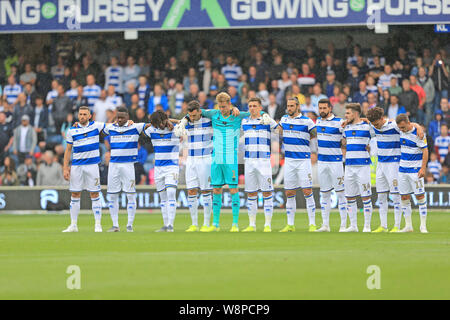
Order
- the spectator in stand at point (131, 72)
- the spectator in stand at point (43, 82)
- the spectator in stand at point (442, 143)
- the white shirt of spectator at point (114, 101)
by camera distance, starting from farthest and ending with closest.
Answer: the spectator in stand at point (43, 82) → the spectator in stand at point (131, 72) → the white shirt of spectator at point (114, 101) → the spectator in stand at point (442, 143)

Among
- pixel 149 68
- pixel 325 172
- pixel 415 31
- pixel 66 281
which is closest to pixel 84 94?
pixel 149 68

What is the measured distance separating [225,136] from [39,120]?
1179cm

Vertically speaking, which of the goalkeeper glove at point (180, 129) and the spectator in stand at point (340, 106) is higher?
the spectator in stand at point (340, 106)

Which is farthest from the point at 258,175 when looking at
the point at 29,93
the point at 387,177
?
the point at 29,93

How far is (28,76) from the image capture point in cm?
2725

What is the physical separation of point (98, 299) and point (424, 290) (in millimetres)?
2944

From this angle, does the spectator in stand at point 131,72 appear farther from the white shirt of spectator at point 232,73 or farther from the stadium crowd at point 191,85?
the white shirt of spectator at point 232,73

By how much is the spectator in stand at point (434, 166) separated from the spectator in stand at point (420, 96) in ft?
5.44

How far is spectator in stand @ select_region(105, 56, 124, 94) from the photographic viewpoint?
26727 mm

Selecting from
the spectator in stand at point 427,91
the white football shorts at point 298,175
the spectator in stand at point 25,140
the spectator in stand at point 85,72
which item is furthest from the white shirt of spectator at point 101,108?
the white football shorts at point 298,175

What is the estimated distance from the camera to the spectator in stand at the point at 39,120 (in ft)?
83.8

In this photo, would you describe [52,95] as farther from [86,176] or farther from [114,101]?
[86,176]

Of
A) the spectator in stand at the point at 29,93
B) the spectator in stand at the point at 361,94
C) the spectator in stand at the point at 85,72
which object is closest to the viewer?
the spectator in stand at the point at 361,94

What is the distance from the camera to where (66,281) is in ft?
29.0
